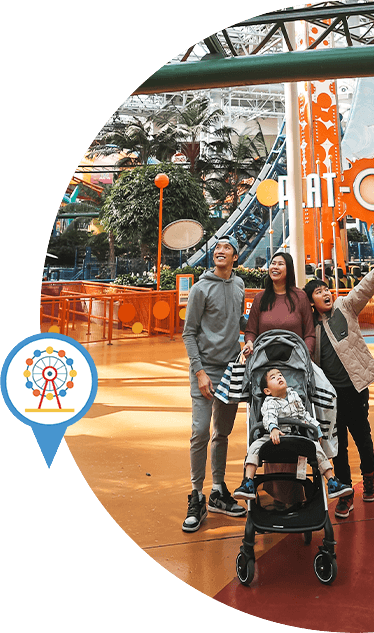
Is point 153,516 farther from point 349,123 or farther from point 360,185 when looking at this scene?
point 349,123

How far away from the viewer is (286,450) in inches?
112

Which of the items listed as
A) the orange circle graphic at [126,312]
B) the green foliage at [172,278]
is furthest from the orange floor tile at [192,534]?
the green foliage at [172,278]

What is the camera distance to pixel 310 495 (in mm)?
2912

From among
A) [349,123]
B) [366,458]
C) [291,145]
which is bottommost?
[366,458]

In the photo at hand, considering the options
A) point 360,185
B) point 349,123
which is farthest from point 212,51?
point 349,123

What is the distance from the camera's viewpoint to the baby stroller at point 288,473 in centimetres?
265

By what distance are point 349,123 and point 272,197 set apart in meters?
9.39

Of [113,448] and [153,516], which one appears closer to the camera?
[153,516]

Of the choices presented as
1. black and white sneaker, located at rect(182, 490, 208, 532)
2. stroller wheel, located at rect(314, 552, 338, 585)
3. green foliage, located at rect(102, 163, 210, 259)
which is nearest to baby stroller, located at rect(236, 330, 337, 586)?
stroller wheel, located at rect(314, 552, 338, 585)

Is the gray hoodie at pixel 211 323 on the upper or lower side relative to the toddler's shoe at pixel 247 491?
upper

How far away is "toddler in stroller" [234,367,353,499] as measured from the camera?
2.75 metres

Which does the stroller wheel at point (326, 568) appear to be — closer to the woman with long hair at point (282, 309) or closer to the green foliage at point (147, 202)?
the woman with long hair at point (282, 309)

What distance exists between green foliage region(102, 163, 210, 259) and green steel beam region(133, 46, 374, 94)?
533 inches

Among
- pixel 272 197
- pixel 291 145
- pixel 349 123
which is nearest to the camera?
pixel 291 145
